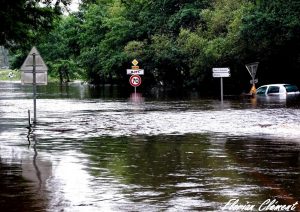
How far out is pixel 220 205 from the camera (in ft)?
27.5

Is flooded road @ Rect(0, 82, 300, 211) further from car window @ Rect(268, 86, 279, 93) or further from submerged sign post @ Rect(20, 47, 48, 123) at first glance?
car window @ Rect(268, 86, 279, 93)

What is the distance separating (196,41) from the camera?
63.1 meters

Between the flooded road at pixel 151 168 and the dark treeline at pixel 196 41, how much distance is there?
19965 mm

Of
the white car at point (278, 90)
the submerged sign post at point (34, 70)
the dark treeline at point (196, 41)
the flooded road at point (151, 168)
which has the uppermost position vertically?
the dark treeline at point (196, 41)

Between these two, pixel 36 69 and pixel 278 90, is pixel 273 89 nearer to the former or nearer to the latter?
pixel 278 90

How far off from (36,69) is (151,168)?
12.3 m

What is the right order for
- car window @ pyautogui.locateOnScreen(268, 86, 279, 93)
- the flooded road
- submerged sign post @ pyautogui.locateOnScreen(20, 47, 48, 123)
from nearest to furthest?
the flooded road
submerged sign post @ pyautogui.locateOnScreen(20, 47, 48, 123)
car window @ pyautogui.locateOnScreen(268, 86, 279, 93)

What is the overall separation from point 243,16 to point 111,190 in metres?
45.0

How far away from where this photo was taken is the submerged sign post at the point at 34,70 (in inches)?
906

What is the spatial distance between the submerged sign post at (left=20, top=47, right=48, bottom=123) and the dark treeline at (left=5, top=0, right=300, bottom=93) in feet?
46.1

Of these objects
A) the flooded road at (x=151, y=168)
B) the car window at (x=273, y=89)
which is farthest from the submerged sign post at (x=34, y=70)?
the car window at (x=273, y=89)

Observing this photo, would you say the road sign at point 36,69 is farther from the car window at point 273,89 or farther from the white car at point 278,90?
the car window at point 273,89

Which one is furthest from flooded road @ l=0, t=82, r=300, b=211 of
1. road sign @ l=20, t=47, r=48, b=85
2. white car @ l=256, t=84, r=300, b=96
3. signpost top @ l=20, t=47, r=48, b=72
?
white car @ l=256, t=84, r=300, b=96

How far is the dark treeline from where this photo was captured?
51125mm
